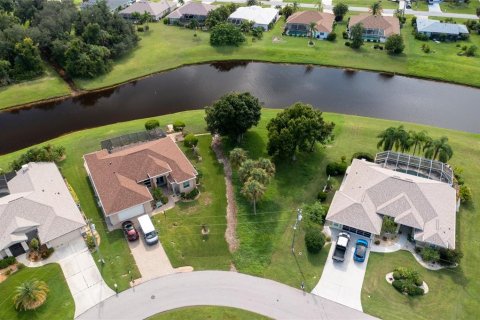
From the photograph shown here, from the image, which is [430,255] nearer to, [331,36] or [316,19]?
[331,36]

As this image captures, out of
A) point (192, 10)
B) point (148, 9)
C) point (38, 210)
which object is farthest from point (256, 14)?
point (38, 210)

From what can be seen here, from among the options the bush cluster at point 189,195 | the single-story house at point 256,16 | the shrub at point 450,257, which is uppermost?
the single-story house at point 256,16

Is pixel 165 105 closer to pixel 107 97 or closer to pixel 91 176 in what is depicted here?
pixel 107 97

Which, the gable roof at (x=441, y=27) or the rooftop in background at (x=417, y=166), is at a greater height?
the gable roof at (x=441, y=27)

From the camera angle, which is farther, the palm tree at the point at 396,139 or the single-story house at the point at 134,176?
the palm tree at the point at 396,139

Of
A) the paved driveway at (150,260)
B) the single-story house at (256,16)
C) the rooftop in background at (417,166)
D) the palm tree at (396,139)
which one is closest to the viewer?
the paved driveway at (150,260)

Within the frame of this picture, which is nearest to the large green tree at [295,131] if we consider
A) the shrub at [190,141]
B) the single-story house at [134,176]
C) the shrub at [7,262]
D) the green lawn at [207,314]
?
the shrub at [190,141]

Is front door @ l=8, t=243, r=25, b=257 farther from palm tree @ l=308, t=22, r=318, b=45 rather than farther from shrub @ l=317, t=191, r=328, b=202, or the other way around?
palm tree @ l=308, t=22, r=318, b=45

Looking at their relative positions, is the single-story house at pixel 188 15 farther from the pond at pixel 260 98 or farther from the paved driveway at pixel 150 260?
the paved driveway at pixel 150 260

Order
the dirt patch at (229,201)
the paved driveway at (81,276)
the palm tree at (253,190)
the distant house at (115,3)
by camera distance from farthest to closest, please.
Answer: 1. the distant house at (115,3)
2. the palm tree at (253,190)
3. the dirt patch at (229,201)
4. the paved driveway at (81,276)
